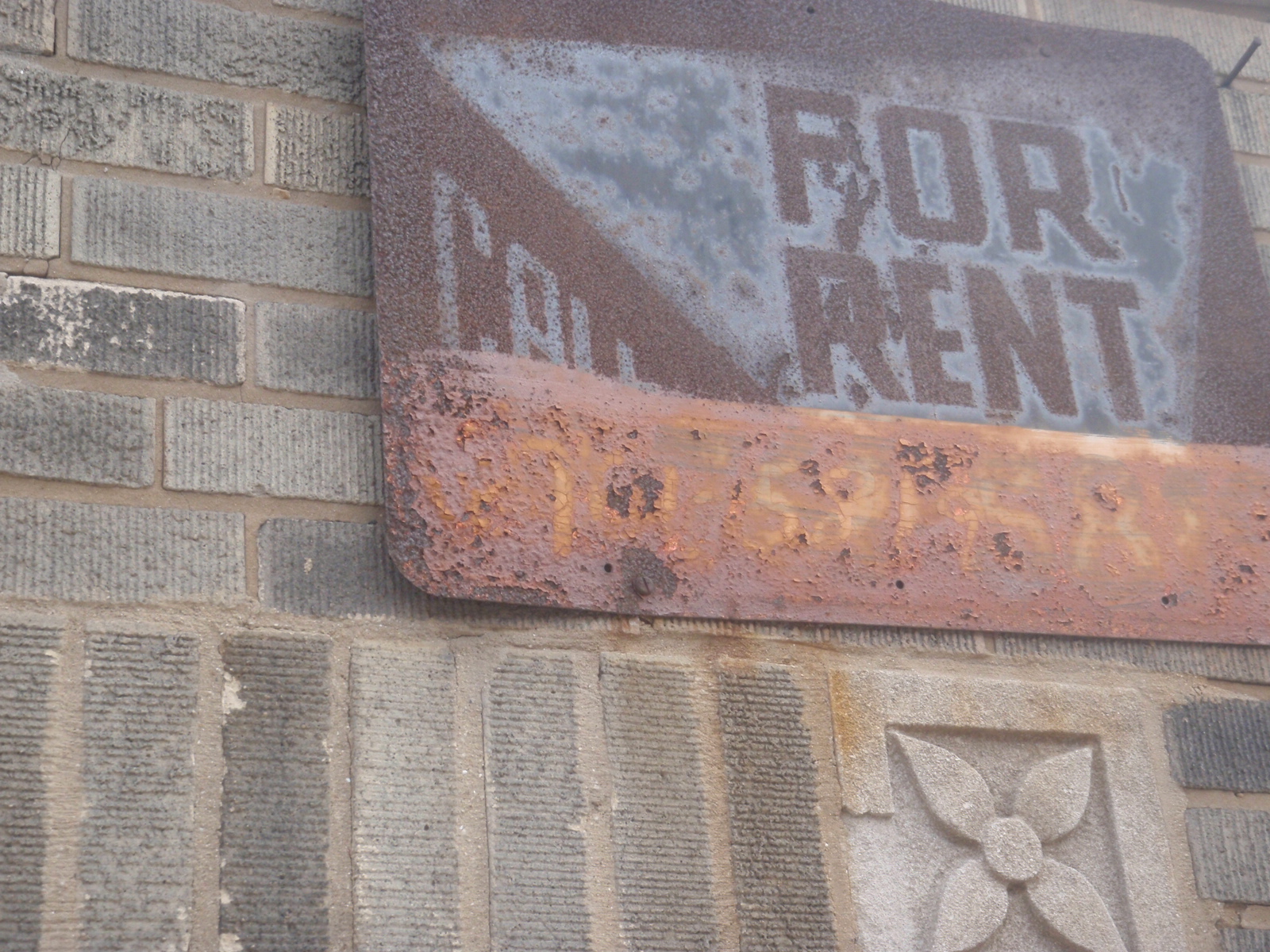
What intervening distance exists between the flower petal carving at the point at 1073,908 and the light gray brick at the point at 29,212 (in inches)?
70.0

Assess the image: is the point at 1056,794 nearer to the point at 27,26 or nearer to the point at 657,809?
the point at 657,809

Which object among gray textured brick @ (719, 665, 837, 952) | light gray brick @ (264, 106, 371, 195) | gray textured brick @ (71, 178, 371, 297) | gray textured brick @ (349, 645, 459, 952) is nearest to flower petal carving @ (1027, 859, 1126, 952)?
gray textured brick @ (719, 665, 837, 952)

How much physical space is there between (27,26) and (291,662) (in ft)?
3.75

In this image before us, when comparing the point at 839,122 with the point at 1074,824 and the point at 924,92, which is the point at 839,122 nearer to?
the point at 924,92

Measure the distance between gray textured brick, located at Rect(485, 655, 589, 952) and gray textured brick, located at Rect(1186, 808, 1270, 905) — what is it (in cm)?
100

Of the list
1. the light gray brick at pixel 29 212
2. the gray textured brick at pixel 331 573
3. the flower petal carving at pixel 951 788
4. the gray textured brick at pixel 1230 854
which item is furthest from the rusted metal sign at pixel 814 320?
the light gray brick at pixel 29 212

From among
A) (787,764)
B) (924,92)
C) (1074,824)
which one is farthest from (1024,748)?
(924,92)

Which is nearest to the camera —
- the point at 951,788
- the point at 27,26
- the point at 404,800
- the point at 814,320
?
the point at 404,800

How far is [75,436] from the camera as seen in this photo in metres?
2.40

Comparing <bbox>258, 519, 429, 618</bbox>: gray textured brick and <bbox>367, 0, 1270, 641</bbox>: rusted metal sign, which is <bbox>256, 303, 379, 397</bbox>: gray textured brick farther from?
<bbox>258, 519, 429, 618</bbox>: gray textured brick

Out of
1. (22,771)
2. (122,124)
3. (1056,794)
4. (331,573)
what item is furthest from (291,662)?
(1056,794)

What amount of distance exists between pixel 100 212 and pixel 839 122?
1314 mm

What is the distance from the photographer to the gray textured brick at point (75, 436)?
2371 mm

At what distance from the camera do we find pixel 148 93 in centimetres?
269
